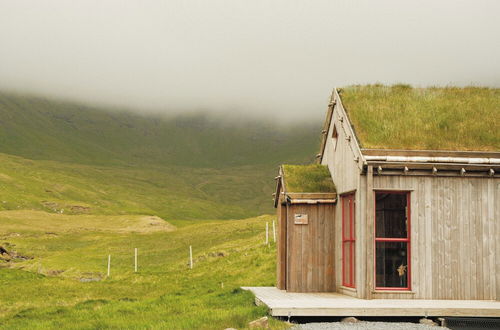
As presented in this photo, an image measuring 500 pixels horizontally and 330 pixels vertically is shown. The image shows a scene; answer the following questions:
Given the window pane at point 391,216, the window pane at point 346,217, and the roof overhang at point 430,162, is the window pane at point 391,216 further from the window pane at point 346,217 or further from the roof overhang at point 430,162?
the roof overhang at point 430,162

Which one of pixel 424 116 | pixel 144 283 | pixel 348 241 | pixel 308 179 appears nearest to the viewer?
pixel 348 241

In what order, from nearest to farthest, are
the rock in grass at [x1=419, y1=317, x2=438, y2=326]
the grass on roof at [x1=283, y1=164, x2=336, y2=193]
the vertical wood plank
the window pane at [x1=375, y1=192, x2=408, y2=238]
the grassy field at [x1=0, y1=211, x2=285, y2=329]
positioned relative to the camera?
1. the rock in grass at [x1=419, y1=317, x2=438, y2=326]
2. the grassy field at [x1=0, y1=211, x2=285, y2=329]
3. the vertical wood plank
4. the window pane at [x1=375, y1=192, x2=408, y2=238]
5. the grass on roof at [x1=283, y1=164, x2=336, y2=193]

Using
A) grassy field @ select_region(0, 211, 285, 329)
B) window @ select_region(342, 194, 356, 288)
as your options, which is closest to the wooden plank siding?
grassy field @ select_region(0, 211, 285, 329)

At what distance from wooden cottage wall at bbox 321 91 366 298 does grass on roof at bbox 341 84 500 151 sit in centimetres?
50

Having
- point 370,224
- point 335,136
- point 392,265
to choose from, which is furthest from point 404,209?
point 335,136

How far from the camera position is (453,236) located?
65.5 feet

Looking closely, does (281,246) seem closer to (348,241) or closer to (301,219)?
(301,219)

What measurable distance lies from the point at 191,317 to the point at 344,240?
7147 mm

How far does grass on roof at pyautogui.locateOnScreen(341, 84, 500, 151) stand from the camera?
21.0 metres

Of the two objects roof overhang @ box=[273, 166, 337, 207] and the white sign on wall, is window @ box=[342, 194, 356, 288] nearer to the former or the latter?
roof overhang @ box=[273, 166, 337, 207]

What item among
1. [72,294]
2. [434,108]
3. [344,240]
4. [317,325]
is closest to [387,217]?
[344,240]

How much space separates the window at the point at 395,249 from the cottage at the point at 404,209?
3cm

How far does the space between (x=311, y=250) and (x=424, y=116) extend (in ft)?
21.1

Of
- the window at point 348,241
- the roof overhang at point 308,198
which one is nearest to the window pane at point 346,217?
the window at point 348,241
